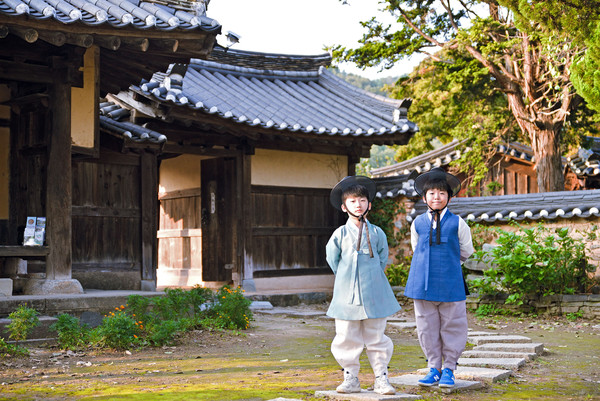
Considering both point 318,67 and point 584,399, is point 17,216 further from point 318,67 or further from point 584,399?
point 318,67

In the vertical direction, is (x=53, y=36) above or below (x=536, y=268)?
above

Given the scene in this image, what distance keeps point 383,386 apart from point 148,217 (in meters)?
7.70

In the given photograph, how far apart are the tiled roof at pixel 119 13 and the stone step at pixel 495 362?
15.2 ft

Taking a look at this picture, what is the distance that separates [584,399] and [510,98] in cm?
1386

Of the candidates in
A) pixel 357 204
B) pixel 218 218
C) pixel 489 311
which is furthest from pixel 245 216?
pixel 357 204

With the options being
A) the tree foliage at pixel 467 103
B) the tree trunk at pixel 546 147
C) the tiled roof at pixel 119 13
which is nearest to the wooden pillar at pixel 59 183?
the tiled roof at pixel 119 13

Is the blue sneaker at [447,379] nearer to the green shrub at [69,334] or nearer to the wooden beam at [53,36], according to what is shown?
the green shrub at [69,334]

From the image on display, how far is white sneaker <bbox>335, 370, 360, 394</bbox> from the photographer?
521 cm

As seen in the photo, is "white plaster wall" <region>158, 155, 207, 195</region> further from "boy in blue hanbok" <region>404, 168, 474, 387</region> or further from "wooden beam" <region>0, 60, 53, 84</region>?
"boy in blue hanbok" <region>404, 168, 474, 387</region>

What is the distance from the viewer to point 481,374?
594cm

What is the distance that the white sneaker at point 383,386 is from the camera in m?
5.14

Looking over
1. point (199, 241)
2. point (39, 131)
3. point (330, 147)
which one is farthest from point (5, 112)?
point (330, 147)

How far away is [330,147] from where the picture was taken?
15203 millimetres

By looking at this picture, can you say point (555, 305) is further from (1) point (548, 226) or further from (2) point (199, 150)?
(2) point (199, 150)
